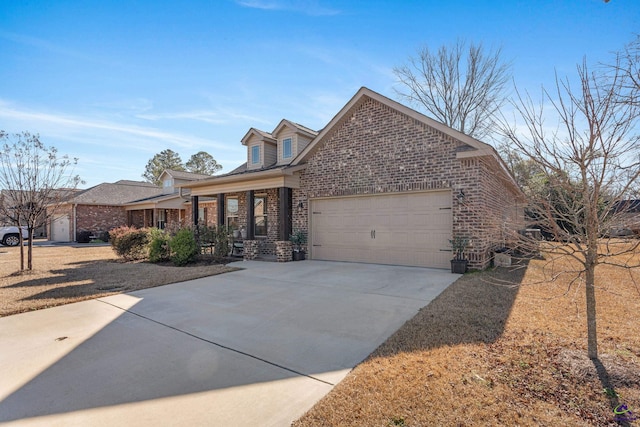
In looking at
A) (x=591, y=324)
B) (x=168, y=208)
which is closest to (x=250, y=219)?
(x=591, y=324)

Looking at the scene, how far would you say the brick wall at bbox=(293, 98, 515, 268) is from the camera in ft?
30.3

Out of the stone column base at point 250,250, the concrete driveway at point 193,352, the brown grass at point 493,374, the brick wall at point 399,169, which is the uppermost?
the brick wall at point 399,169

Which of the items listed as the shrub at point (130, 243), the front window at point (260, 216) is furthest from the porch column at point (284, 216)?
the shrub at point (130, 243)

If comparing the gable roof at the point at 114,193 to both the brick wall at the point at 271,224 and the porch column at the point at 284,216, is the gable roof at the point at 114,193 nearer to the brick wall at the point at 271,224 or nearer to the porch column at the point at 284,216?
the brick wall at the point at 271,224

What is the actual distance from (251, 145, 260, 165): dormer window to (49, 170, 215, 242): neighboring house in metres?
8.83

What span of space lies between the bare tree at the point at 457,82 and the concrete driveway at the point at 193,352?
18739 mm

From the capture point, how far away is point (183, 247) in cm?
1184

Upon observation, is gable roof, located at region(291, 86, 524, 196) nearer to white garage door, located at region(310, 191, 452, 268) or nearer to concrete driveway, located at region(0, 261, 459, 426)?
white garage door, located at region(310, 191, 452, 268)

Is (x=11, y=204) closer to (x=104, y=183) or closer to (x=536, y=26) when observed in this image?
(x=536, y=26)

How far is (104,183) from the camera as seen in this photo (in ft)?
95.3

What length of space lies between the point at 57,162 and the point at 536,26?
14.0m

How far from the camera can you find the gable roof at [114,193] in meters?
25.5

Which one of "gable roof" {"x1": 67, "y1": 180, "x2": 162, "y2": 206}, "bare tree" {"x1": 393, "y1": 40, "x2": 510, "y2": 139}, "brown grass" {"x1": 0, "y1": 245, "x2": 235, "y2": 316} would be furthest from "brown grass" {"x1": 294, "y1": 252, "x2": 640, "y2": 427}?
"gable roof" {"x1": 67, "y1": 180, "x2": 162, "y2": 206}

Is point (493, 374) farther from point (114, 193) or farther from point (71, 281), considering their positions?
point (114, 193)
